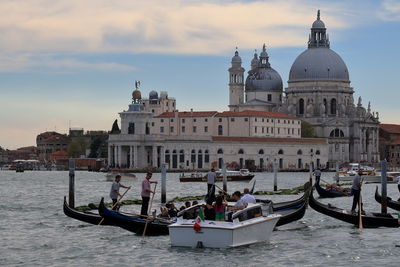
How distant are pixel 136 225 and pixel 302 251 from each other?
4794mm

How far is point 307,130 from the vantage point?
162 metres

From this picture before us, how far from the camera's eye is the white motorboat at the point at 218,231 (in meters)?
29.1

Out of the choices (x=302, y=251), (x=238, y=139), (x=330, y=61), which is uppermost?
(x=330, y=61)

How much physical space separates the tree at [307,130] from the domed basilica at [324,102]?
161 cm

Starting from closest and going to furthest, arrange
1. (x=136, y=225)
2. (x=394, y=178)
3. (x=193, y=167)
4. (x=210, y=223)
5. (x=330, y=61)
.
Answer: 1. (x=210, y=223)
2. (x=136, y=225)
3. (x=394, y=178)
4. (x=193, y=167)
5. (x=330, y=61)

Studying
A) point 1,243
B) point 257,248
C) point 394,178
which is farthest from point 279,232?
point 394,178

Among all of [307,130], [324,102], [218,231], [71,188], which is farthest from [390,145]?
[218,231]

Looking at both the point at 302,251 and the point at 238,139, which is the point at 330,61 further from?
the point at 302,251

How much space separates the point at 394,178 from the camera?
96.4 meters

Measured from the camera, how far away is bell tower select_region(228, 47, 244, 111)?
577 ft

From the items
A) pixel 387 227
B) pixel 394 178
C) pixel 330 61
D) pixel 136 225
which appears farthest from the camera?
pixel 330 61

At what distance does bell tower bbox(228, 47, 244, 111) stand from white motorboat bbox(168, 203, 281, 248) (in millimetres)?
144747

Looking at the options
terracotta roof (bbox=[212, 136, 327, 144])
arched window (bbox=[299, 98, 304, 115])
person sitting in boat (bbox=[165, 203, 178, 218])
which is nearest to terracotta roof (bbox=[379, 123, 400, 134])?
arched window (bbox=[299, 98, 304, 115])

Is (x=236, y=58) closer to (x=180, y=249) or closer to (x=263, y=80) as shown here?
(x=263, y=80)
